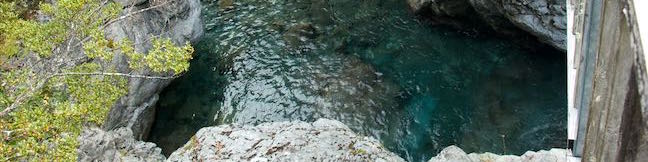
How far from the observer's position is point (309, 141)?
44.9ft

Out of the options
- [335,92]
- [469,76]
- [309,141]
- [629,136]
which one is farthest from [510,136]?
[629,136]

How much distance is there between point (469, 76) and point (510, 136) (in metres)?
3.47

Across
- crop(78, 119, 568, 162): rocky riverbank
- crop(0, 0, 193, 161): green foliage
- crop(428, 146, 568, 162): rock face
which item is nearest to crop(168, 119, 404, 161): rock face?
crop(78, 119, 568, 162): rocky riverbank

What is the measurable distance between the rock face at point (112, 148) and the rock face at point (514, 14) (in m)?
12.8

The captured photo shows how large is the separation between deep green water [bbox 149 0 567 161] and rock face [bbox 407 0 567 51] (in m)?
0.71

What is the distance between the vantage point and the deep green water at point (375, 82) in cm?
1930

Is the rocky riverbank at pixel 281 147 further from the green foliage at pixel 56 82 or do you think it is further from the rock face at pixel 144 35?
the rock face at pixel 144 35

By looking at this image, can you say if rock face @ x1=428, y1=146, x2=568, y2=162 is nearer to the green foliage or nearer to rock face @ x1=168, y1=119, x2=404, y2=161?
rock face @ x1=168, y1=119, x2=404, y2=161

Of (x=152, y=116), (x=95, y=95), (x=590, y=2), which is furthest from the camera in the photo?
(x=152, y=116)

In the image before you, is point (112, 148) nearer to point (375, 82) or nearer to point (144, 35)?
point (144, 35)

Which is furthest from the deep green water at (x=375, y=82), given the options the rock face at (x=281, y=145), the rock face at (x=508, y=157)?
the rock face at (x=281, y=145)

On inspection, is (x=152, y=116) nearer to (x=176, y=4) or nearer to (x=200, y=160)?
(x=176, y=4)

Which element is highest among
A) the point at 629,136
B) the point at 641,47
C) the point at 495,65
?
the point at 641,47

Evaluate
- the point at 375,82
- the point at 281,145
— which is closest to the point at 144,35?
the point at 375,82
